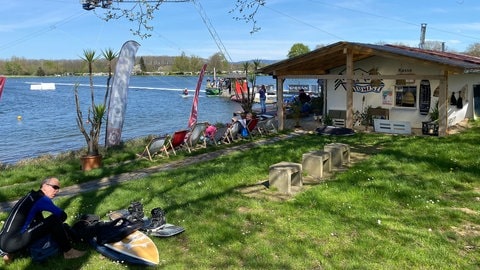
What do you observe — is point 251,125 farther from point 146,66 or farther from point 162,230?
point 146,66

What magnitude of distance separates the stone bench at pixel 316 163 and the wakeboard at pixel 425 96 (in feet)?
28.2

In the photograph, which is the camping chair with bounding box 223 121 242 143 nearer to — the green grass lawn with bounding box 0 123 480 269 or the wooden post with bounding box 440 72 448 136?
the green grass lawn with bounding box 0 123 480 269

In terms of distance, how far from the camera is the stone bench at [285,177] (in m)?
7.65

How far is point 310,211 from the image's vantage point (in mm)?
6633

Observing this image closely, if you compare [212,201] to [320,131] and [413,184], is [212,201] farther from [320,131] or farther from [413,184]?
[320,131]

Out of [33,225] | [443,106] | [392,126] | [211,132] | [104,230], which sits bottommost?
[104,230]

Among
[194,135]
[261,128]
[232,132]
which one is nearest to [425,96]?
[261,128]

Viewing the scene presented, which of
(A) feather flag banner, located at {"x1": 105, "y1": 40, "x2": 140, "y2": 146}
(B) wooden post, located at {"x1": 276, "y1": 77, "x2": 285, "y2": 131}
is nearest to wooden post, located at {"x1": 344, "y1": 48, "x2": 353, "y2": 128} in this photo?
(B) wooden post, located at {"x1": 276, "y1": 77, "x2": 285, "y2": 131}

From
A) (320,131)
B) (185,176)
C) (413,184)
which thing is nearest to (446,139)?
(320,131)

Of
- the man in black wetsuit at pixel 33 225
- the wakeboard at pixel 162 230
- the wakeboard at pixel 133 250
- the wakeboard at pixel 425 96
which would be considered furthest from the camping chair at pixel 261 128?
the man in black wetsuit at pixel 33 225

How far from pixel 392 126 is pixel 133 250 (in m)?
12.1

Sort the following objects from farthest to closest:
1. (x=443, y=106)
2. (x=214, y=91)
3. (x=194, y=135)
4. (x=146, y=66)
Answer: (x=146, y=66)
(x=214, y=91)
(x=443, y=106)
(x=194, y=135)

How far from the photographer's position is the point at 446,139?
13.2 metres

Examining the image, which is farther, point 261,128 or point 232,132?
point 261,128
